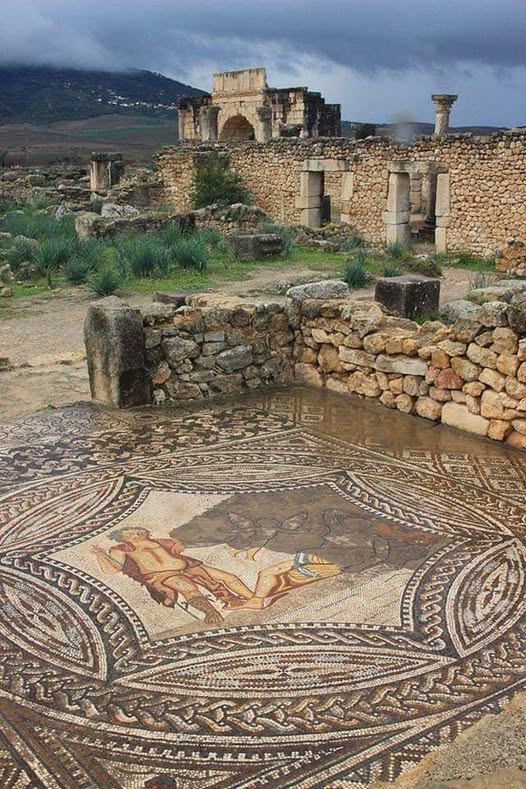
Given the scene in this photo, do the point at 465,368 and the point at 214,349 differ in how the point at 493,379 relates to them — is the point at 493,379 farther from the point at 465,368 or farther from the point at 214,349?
the point at 214,349

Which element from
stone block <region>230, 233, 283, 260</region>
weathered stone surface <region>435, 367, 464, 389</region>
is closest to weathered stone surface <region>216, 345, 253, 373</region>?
weathered stone surface <region>435, 367, 464, 389</region>

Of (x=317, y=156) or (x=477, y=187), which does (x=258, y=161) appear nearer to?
(x=317, y=156)

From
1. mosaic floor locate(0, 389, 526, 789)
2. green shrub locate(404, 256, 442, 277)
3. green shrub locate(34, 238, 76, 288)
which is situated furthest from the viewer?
green shrub locate(404, 256, 442, 277)

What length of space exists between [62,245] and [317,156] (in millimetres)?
8730

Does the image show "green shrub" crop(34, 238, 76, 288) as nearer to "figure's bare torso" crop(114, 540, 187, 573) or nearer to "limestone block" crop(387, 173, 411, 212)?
"limestone block" crop(387, 173, 411, 212)

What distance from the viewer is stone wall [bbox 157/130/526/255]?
17891 millimetres

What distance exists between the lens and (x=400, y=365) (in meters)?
6.96

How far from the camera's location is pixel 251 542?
181 inches

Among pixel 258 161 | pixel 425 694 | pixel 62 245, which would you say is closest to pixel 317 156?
pixel 258 161

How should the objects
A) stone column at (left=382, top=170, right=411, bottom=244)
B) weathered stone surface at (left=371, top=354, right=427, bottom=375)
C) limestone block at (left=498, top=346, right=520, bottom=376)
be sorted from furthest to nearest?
stone column at (left=382, top=170, right=411, bottom=244) < weathered stone surface at (left=371, top=354, right=427, bottom=375) < limestone block at (left=498, top=346, right=520, bottom=376)

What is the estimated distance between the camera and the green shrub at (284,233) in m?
17.1

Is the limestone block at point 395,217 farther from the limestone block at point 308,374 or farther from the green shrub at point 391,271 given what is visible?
the limestone block at point 308,374

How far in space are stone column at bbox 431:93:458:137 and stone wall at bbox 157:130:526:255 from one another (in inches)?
60.6

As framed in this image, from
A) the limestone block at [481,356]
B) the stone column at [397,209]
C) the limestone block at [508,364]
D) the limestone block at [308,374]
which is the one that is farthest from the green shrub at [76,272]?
the limestone block at [508,364]
